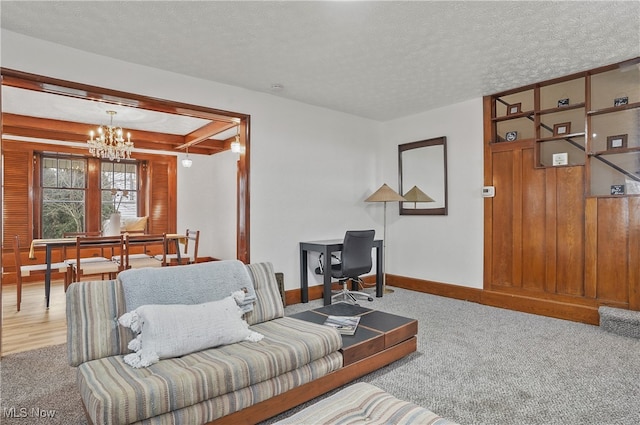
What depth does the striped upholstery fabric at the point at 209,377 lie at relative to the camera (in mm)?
1563

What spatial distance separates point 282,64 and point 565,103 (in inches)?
123

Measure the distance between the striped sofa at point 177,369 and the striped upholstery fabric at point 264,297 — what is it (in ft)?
0.48

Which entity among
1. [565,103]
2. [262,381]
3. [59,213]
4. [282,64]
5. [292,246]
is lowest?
[262,381]

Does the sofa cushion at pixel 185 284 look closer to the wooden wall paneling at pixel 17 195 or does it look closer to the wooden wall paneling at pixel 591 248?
the wooden wall paneling at pixel 591 248

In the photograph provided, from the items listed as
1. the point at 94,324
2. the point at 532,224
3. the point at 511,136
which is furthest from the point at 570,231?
the point at 94,324

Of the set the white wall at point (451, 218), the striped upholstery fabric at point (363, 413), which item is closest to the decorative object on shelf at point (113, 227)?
the white wall at point (451, 218)

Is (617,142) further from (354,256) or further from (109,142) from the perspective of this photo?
(109,142)

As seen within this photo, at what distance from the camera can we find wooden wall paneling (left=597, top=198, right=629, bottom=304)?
3.55 meters

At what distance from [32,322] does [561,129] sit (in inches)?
241

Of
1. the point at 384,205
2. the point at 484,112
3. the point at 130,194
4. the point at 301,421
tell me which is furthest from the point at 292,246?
the point at 130,194

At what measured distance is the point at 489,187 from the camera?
4.53m

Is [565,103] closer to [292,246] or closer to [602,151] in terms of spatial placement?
[602,151]
